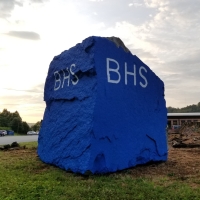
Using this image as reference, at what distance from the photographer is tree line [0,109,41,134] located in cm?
4438

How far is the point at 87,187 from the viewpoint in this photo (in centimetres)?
387

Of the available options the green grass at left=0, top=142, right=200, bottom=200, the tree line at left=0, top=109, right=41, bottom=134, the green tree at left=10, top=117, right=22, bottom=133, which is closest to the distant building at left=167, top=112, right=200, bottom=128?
the tree line at left=0, top=109, right=41, bottom=134

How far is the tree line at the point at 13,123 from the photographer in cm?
4438

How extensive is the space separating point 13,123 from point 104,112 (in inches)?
1670

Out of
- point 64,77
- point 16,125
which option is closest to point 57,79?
point 64,77

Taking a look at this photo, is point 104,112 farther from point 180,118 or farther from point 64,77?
point 180,118

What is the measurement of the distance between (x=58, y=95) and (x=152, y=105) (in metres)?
2.05

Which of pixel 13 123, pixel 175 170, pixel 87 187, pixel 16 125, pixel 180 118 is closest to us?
pixel 87 187

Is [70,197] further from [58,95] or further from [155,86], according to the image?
[155,86]

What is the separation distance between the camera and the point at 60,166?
5.20m

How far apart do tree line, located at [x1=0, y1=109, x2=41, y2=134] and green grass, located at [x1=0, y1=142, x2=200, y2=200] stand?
41.0 meters

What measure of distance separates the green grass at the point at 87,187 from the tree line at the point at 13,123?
1613 inches

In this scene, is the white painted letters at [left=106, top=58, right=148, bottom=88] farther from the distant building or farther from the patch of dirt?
the distant building

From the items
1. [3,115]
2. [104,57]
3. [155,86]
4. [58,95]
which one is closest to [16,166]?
[58,95]
